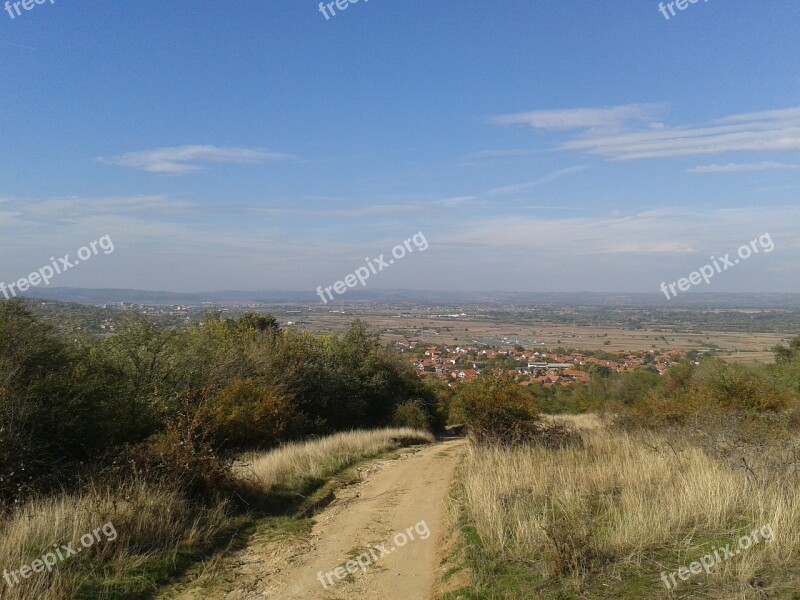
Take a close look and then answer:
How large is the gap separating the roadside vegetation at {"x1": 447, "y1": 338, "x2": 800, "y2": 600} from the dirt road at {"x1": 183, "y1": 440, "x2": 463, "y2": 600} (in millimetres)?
524

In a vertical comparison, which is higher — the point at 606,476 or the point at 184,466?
the point at 184,466

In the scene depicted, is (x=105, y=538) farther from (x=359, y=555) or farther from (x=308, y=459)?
(x=308, y=459)

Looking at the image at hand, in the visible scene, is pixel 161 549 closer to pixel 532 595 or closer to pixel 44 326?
pixel 532 595

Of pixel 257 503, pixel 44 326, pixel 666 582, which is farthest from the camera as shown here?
pixel 44 326

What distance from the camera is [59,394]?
9.74m

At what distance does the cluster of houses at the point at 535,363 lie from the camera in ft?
157

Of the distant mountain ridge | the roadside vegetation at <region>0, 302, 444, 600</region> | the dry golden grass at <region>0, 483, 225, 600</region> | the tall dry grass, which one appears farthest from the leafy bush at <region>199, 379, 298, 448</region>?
the distant mountain ridge

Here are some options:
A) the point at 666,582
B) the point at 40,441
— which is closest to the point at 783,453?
the point at 666,582

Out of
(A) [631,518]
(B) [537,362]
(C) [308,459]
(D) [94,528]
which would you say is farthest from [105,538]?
(B) [537,362]

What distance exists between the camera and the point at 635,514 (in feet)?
20.4

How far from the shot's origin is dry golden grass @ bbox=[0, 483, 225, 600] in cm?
536

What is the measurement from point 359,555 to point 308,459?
6331 mm

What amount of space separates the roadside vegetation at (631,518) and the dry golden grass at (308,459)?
3.61 m

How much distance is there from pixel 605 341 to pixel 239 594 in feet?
265
